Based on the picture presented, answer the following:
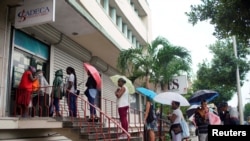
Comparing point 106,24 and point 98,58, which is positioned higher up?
point 106,24

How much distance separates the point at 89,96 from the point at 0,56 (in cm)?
253

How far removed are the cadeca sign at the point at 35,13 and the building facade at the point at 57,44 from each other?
2.1 inches

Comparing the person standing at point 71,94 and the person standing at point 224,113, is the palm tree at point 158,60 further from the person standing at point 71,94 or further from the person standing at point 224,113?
the person standing at point 71,94

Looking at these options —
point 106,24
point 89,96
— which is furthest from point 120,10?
point 89,96

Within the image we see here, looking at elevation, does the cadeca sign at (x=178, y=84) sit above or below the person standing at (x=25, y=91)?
above

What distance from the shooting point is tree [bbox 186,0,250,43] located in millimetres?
9156

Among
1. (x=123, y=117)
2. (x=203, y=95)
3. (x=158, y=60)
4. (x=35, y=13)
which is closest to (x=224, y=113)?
(x=203, y=95)

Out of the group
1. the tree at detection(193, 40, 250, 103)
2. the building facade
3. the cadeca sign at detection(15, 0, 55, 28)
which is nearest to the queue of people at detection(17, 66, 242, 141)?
the building facade

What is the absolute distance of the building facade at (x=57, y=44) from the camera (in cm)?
733

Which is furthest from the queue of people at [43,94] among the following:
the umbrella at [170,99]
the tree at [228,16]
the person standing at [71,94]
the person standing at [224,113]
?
the tree at [228,16]

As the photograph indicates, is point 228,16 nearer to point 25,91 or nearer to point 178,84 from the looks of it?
point 178,84

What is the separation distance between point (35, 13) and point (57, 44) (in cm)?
289

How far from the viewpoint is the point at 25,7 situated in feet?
23.6

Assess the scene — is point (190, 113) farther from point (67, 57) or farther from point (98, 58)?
point (67, 57)
